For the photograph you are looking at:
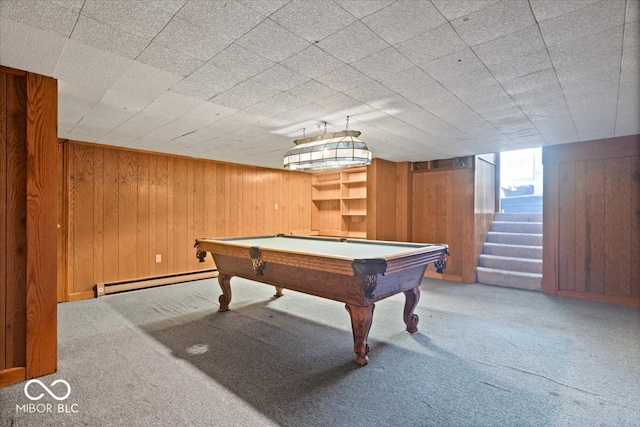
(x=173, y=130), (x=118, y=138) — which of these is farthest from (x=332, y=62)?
(x=118, y=138)

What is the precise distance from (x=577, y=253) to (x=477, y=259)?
1357mm

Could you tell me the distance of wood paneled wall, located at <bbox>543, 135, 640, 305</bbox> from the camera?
4.04m

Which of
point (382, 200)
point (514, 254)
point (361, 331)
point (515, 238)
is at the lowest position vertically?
point (361, 331)

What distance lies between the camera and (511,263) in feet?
17.0

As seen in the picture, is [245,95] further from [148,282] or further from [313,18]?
[148,282]

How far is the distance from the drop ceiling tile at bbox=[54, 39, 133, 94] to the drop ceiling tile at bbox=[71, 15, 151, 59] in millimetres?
77

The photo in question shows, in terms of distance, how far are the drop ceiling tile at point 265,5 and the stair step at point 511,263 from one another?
524cm

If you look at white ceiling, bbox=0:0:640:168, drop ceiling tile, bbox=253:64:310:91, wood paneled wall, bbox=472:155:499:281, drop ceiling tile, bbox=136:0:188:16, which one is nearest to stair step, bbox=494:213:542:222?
wood paneled wall, bbox=472:155:499:281

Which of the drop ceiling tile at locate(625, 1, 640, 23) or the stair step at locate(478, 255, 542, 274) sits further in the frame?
the stair step at locate(478, 255, 542, 274)

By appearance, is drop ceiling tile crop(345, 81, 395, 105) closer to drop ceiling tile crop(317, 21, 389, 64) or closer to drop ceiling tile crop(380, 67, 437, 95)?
drop ceiling tile crop(380, 67, 437, 95)

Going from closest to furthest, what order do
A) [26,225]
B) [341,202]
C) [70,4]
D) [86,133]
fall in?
[70,4] < [26,225] < [86,133] < [341,202]

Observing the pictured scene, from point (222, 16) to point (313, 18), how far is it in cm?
44

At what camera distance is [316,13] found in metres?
1.53

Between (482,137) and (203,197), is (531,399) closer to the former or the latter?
(482,137)
